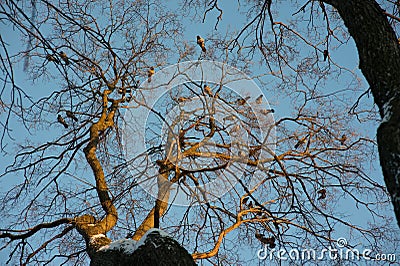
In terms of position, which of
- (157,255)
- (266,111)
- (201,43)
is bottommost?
(157,255)

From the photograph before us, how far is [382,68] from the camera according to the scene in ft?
8.36

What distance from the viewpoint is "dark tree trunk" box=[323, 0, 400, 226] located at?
2232mm

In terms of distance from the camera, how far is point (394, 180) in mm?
2215

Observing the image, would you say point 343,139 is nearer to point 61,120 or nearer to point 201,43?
point 201,43

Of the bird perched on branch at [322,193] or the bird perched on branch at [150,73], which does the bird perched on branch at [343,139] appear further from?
the bird perched on branch at [150,73]

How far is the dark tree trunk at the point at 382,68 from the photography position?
2232 millimetres

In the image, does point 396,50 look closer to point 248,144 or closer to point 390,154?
point 390,154

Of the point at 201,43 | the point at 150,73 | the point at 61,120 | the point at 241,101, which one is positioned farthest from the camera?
the point at 150,73

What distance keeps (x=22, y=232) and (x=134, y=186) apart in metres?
1.36

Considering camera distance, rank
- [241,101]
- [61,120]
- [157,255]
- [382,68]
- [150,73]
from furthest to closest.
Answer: [150,73] → [61,120] → [241,101] → [157,255] → [382,68]

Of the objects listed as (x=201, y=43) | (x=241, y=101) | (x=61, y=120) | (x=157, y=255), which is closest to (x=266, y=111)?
(x=241, y=101)

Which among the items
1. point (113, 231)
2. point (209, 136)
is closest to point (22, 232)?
point (113, 231)

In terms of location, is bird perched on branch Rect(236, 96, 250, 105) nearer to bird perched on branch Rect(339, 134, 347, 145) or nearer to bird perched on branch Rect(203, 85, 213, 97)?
bird perched on branch Rect(203, 85, 213, 97)

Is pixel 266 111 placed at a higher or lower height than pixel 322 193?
higher
